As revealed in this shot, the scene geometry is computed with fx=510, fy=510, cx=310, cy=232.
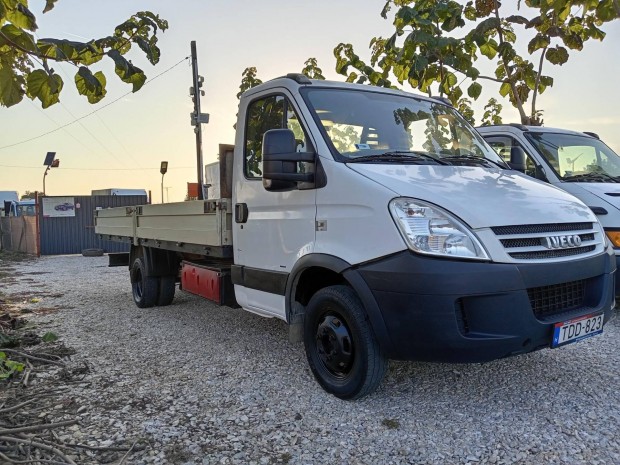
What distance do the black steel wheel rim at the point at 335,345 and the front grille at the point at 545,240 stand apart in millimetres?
1145

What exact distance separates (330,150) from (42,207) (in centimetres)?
1665

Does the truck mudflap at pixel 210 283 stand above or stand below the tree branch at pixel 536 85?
below

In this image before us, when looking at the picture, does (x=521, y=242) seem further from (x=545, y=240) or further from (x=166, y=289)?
(x=166, y=289)

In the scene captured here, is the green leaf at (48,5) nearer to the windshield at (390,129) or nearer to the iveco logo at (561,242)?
the windshield at (390,129)

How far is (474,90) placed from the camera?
10469 millimetres

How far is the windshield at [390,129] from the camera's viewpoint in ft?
12.0

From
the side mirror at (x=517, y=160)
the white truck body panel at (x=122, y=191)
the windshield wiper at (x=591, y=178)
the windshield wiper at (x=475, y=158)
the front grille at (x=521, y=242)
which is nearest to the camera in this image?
the front grille at (x=521, y=242)

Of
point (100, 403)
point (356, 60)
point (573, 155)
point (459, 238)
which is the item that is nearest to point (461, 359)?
point (459, 238)

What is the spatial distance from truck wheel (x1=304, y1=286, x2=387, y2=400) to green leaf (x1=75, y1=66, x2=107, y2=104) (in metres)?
1.84

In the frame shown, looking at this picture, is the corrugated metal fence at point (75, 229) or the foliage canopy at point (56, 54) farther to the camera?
the corrugated metal fence at point (75, 229)

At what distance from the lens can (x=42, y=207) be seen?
17.4 m

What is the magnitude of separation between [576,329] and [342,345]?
1.44 metres

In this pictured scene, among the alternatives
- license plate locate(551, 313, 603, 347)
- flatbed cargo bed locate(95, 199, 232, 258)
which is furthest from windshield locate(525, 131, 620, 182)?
flatbed cargo bed locate(95, 199, 232, 258)

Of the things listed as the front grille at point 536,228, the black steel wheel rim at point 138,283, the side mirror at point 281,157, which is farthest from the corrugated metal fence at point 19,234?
the front grille at point 536,228
